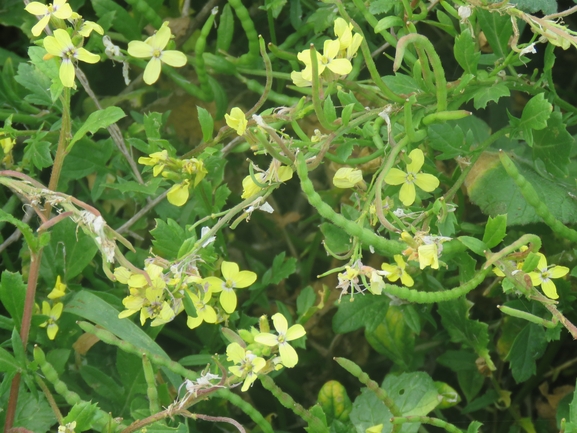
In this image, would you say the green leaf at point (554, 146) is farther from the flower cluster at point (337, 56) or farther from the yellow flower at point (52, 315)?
the yellow flower at point (52, 315)

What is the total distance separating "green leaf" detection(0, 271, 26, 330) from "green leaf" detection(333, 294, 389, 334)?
575mm

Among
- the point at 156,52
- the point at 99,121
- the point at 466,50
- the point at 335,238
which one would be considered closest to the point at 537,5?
the point at 466,50

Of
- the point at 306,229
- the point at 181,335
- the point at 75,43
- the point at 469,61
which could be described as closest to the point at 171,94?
A: the point at 306,229

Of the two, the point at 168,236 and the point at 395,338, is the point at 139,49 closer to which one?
the point at 168,236

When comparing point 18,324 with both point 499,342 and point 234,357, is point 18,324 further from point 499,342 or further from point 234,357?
point 499,342

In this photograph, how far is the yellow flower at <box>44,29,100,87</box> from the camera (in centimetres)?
95

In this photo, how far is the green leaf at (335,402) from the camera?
1282mm

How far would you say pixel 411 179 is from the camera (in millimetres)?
1053

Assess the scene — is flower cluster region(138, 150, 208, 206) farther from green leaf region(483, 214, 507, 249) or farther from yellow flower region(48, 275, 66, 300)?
green leaf region(483, 214, 507, 249)

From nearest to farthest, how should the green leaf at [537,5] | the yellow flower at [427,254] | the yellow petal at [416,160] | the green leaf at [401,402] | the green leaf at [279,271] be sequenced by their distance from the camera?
the yellow flower at [427,254]
the yellow petal at [416,160]
the green leaf at [537,5]
the green leaf at [401,402]
the green leaf at [279,271]

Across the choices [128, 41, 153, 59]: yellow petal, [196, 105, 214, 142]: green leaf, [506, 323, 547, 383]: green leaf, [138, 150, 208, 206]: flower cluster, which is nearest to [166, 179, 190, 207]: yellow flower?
[138, 150, 208, 206]: flower cluster

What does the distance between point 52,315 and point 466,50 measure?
832mm

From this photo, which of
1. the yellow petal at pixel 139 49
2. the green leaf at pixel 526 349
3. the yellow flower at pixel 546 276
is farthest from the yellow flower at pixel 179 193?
the green leaf at pixel 526 349

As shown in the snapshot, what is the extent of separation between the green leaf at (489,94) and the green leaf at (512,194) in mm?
210
